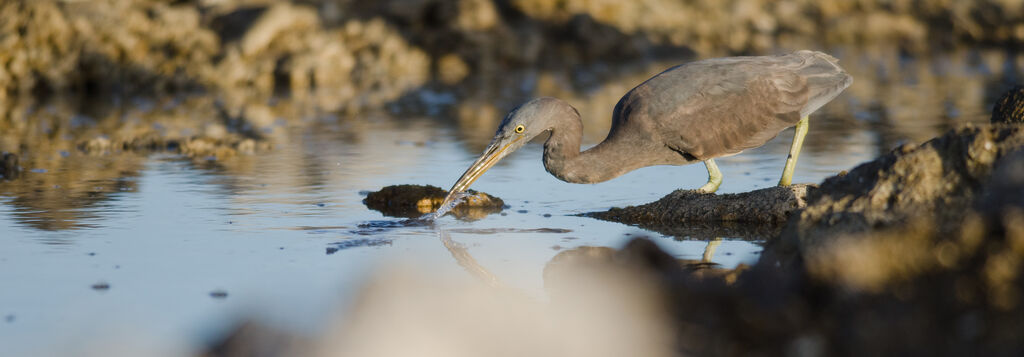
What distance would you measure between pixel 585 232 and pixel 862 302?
296 cm

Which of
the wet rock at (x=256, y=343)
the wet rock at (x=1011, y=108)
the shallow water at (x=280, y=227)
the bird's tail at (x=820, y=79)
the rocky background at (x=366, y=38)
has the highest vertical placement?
the rocky background at (x=366, y=38)

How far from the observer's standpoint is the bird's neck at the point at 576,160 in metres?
7.15

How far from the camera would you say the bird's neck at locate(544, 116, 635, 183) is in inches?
282

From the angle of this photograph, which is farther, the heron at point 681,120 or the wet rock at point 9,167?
the wet rock at point 9,167

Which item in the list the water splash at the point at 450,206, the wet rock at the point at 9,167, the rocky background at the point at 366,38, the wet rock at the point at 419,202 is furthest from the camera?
the rocky background at the point at 366,38

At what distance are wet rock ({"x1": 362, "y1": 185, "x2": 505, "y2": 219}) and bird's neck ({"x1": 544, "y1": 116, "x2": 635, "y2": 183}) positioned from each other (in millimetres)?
595

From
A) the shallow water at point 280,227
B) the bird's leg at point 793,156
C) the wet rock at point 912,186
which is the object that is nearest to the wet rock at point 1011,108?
the bird's leg at point 793,156

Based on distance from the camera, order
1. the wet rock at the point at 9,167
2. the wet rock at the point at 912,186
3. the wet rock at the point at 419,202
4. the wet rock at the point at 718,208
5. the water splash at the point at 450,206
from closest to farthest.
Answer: the wet rock at the point at 912,186
the wet rock at the point at 718,208
the water splash at the point at 450,206
the wet rock at the point at 419,202
the wet rock at the point at 9,167

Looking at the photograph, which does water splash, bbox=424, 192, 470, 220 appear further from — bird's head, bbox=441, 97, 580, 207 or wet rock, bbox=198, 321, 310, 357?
wet rock, bbox=198, 321, 310, 357

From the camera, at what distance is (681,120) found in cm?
725

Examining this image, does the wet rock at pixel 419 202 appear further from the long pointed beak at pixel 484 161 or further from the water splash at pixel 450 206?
the long pointed beak at pixel 484 161

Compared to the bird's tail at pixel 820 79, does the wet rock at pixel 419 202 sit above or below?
below

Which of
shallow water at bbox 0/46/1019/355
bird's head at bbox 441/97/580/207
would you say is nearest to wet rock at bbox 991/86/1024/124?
shallow water at bbox 0/46/1019/355

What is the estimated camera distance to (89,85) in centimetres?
1922
